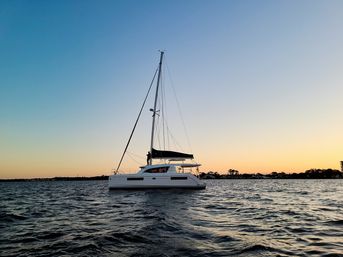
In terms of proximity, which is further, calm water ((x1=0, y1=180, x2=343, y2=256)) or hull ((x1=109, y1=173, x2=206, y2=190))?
hull ((x1=109, y1=173, x2=206, y2=190))

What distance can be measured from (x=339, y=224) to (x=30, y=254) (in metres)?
11.1

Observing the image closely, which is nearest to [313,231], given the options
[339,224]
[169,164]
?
[339,224]

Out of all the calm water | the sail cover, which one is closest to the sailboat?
the sail cover

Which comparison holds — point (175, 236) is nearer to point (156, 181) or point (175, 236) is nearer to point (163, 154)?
point (156, 181)

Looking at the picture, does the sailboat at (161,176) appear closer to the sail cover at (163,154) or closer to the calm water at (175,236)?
the sail cover at (163,154)

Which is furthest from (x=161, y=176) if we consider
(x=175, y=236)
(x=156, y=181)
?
(x=175, y=236)

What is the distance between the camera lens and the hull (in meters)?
32.6

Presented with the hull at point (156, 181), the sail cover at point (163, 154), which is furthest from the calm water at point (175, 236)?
the sail cover at point (163, 154)

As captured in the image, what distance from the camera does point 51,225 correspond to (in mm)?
11852

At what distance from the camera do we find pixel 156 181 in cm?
3269

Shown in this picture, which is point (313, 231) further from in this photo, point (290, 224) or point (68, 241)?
point (68, 241)

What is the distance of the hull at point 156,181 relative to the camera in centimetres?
3262

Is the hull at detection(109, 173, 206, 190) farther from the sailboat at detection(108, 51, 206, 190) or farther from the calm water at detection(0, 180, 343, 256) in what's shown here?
the calm water at detection(0, 180, 343, 256)

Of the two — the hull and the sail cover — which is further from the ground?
the sail cover
